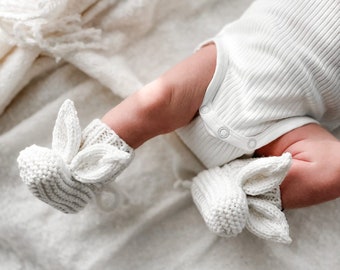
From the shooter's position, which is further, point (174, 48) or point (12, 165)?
point (174, 48)

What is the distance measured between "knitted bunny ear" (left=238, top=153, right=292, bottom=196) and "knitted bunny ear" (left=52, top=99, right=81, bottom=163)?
301mm

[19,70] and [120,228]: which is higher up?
[19,70]

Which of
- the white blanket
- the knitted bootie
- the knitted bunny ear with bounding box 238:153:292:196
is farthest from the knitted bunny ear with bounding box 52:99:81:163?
the knitted bunny ear with bounding box 238:153:292:196

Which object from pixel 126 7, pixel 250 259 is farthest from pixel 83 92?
pixel 250 259

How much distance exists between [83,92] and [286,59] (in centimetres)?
43

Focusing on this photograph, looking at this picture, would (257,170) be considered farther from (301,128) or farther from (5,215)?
(5,215)

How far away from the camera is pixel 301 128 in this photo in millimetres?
942

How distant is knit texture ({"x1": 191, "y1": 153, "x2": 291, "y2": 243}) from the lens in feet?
2.81

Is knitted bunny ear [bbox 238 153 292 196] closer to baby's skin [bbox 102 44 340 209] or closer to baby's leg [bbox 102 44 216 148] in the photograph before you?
baby's skin [bbox 102 44 340 209]

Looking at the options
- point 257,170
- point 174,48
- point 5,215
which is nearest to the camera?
point 257,170

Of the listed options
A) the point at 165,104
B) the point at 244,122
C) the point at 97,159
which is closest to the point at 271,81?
the point at 244,122

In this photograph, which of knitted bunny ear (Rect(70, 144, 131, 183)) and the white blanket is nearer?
knitted bunny ear (Rect(70, 144, 131, 183))

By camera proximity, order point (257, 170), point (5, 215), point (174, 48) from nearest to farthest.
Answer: point (257, 170) → point (5, 215) → point (174, 48)

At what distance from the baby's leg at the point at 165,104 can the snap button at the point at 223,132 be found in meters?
0.06
